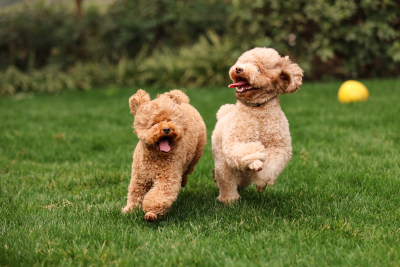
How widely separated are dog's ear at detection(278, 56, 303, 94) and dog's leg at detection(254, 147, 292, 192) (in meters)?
0.42

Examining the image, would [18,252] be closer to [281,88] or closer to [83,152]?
[281,88]

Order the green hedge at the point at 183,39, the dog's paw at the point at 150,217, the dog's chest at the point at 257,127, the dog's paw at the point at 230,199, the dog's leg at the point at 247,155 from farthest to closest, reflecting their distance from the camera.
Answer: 1. the green hedge at the point at 183,39
2. the dog's paw at the point at 230,199
3. the dog's chest at the point at 257,127
4. the dog's paw at the point at 150,217
5. the dog's leg at the point at 247,155

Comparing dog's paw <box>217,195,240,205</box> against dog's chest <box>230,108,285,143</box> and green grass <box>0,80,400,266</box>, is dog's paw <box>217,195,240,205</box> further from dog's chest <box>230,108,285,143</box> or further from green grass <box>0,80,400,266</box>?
dog's chest <box>230,108,285,143</box>

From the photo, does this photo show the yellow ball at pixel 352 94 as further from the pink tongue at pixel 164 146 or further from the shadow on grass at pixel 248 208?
the pink tongue at pixel 164 146

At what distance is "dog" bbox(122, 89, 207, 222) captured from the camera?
9.75ft

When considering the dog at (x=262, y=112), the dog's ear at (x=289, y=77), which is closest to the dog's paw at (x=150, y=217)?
the dog at (x=262, y=112)

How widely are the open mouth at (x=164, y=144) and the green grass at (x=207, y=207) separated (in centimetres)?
55

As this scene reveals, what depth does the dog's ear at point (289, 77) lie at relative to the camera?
3.02 metres

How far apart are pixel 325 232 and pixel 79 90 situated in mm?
8962

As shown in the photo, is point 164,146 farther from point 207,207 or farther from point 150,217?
point 207,207

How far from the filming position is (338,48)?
1015 cm

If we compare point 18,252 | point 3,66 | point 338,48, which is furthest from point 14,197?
point 3,66

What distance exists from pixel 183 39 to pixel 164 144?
9272mm

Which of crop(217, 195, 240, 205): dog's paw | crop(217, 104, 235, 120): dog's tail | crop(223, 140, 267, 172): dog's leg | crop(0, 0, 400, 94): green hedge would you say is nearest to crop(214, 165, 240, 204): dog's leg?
crop(217, 195, 240, 205): dog's paw
